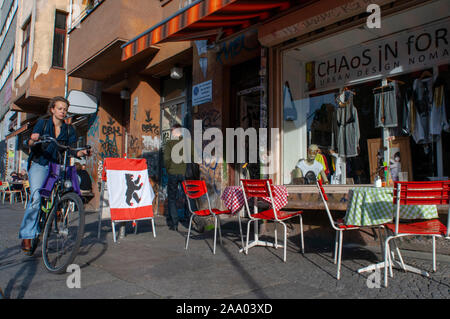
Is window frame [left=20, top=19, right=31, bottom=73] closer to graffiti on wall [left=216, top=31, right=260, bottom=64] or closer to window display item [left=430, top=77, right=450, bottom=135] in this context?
graffiti on wall [left=216, top=31, right=260, bottom=64]

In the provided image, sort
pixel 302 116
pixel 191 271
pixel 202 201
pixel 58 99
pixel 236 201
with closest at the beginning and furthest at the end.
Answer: pixel 191 271 < pixel 58 99 < pixel 236 201 < pixel 302 116 < pixel 202 201

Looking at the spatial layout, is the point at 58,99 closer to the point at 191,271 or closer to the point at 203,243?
the point at 191,271

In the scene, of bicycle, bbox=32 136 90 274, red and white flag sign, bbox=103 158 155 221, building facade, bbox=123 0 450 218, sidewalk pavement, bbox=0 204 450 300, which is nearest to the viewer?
sidewalk pavement, bbox=0 204 450 300

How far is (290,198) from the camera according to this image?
6.00 meters

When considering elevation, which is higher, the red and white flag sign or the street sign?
the street sign

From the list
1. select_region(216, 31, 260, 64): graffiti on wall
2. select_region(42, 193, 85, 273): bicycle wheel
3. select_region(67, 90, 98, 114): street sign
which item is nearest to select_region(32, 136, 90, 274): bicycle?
select_region(42, 193, 85, 273): bicycle wheel

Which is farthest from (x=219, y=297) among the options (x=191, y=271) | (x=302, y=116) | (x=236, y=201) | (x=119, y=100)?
(x=119, y=100)

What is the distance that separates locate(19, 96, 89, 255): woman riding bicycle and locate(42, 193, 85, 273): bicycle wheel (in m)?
0.41

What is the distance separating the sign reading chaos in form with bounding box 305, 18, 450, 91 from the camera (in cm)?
532

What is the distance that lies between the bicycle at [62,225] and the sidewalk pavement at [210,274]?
6.6 inches

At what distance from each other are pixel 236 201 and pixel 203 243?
1021 millimetres

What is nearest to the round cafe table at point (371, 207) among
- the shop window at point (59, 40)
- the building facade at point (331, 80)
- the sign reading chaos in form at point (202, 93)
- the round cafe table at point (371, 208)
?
the round cafe table at point (371, 208)

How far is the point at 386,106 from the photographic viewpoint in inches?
232

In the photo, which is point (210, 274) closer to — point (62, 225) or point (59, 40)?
point (62, 225)
